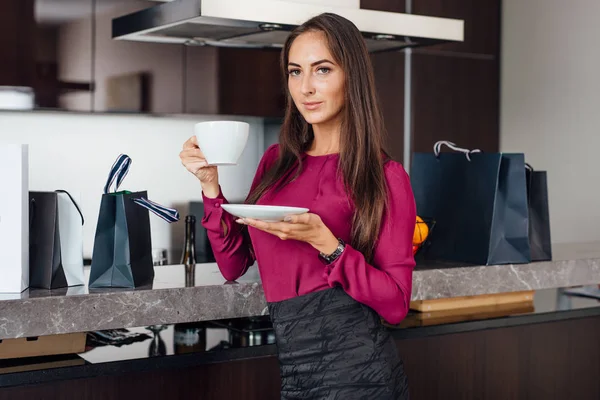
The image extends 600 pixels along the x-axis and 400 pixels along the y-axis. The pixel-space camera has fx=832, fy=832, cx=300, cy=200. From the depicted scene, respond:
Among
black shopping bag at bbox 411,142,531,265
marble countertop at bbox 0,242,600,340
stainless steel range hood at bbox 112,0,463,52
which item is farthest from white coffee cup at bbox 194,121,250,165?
black shopping bag at bbox 411,142,531,265

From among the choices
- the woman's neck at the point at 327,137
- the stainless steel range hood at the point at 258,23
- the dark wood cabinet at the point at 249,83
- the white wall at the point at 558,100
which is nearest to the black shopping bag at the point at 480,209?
the stainless steel range hood at the point at 258,23

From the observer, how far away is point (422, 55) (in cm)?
390

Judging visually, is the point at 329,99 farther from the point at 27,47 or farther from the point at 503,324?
the point at 27,47

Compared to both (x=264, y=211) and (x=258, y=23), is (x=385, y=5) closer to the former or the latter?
(x=258, y=23)

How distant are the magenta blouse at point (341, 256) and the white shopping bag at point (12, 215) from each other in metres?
0.35

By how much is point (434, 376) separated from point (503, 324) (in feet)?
0.83

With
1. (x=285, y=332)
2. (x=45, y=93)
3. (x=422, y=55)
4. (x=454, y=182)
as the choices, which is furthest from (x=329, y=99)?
(x=422, y=55)

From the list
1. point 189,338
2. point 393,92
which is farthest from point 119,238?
point 393,92

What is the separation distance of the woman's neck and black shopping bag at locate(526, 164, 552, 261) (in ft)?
2.72

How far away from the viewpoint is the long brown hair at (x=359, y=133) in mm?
1484

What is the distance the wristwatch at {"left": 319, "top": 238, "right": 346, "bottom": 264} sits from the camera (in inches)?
56.5

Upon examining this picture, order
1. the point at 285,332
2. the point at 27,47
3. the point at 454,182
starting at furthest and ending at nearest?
the point at 27,47
the point at 454,182
the point at 285,332

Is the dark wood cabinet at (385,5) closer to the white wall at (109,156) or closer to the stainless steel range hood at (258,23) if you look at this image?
the white wall at (109,156)

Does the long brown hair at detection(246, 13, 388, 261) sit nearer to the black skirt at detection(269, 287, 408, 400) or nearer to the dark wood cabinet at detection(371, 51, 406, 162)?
the black skirt at detection(269, 287, 408, 400)
